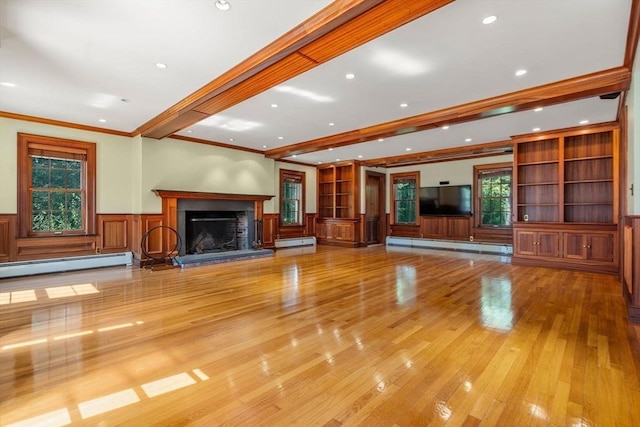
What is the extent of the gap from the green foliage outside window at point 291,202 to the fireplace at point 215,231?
6.01ft

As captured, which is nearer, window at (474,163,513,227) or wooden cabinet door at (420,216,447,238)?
window at (474,163,513,227)

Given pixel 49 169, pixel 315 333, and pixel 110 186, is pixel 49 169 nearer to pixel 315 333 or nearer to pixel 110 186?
pixel 110 186

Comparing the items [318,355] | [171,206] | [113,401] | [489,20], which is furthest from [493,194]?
[113,401]

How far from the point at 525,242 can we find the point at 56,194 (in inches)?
379

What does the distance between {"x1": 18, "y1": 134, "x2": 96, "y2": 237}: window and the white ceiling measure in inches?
25.9

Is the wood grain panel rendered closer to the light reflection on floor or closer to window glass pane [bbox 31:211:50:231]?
window glass pane [bbox 31:211:50:231]

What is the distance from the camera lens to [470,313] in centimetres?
346

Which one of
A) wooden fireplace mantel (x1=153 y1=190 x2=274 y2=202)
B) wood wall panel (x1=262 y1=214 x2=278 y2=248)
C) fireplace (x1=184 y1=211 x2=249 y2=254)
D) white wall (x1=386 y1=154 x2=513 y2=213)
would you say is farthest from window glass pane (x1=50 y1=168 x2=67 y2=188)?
white wall (x1=386 y1=154 x2=513 y2=213)

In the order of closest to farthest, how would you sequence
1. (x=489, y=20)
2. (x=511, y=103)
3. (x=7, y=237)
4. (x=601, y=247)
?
(x=489, y=20) → (x=511, y=103) → (x=7, y=237) → (x=601, y=247)

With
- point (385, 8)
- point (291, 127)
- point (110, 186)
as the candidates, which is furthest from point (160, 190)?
point (385, 8)

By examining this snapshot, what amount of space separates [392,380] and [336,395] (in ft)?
1.42

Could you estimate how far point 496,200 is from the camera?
8.92 m

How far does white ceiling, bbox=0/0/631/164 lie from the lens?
2625 millimetres

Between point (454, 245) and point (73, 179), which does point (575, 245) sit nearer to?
point (454, 245)
